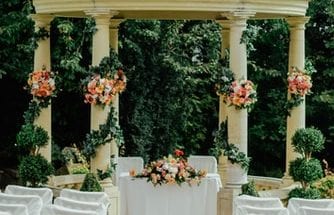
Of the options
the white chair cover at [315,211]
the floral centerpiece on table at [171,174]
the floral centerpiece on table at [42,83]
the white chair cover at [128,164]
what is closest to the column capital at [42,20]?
the floral centerpiece on table at [42,83]

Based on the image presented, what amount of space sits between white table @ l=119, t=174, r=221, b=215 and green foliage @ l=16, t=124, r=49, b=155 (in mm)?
2233

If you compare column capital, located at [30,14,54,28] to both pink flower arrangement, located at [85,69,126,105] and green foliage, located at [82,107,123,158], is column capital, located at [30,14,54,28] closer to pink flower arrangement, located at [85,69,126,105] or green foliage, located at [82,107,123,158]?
pink flower arrangement, located at [85,69,126,105]

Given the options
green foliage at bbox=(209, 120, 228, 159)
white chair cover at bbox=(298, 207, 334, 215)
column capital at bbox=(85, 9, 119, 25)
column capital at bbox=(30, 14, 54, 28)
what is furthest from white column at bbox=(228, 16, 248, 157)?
column capital at bbox=(30, 14, 54, 28)

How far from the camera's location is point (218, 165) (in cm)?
2569

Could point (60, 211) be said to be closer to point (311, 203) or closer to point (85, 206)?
point (85, 206)

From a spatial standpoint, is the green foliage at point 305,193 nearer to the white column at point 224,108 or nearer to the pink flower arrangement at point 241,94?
the pink flower arrangement at point 241,94

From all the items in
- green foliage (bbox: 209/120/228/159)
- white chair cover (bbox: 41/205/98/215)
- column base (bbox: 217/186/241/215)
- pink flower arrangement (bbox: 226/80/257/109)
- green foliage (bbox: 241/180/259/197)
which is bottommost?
column base (bbox: 217/186/241/215)

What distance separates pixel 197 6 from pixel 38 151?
580cm

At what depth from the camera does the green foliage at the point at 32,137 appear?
2247 centimetres

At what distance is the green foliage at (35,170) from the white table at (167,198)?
74.4 inches

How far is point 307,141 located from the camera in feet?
71.0

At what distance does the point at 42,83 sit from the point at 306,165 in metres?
6.76

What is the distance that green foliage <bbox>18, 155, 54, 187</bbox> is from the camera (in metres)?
22.2

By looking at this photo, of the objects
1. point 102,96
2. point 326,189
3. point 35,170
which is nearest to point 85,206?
point 102,96
